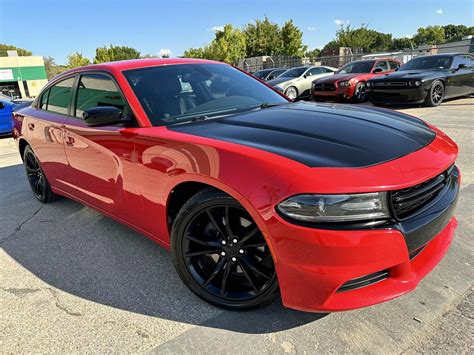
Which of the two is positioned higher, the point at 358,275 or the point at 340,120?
the point at 340,120

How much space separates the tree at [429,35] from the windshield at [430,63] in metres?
102

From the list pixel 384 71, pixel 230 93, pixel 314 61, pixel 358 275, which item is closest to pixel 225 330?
pixel 358 275

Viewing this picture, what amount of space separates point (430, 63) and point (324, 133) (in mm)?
10139

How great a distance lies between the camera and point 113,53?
70750mm

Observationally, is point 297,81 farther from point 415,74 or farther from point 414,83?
point 414,83

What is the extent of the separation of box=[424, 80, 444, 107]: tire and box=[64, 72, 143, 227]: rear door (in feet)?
29.5

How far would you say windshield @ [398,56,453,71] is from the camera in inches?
408

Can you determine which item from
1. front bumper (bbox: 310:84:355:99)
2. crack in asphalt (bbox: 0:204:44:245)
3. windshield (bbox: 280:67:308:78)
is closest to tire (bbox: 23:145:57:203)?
crack in asphalt (bbox: 0:204:44:245)

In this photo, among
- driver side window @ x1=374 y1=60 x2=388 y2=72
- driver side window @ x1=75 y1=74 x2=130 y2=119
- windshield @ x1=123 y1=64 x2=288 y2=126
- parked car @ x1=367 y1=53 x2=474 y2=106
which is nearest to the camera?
windshield @ x1=123 y1=64 x2=288 y2=126

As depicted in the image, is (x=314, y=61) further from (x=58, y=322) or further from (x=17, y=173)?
(x=58, y=322)

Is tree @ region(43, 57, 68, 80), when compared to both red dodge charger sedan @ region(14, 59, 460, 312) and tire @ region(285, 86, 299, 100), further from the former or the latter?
red dodge charger sedan @ region(14, 59, 460, 312)

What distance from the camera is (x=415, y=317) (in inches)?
85.3

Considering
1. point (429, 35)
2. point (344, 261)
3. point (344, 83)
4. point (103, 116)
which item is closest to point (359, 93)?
point (344, 83)

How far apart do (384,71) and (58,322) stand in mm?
13131
